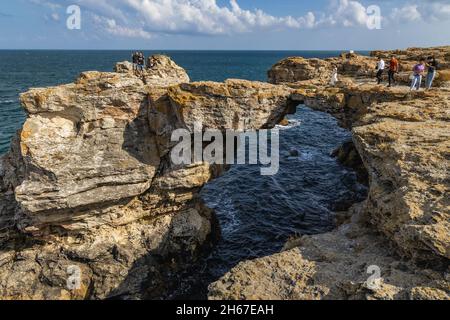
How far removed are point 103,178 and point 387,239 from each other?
17010mm

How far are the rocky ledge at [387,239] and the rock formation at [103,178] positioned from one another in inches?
330

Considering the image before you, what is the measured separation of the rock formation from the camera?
20281 millimetres

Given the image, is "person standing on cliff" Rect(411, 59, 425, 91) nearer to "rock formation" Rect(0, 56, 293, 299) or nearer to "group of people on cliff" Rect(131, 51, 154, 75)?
"rock formation" Rect(0, 56, 293, 299)

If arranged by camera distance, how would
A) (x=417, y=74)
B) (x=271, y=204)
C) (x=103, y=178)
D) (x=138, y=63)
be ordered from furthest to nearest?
(x=271, y=204) → (x=138, y=63) → (x=417, y=74) → (x=103, y=178)

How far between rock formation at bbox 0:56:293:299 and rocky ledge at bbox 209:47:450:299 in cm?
838

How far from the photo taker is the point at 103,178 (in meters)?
21.1

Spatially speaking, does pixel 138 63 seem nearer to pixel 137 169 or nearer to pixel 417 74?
Result: pixel 137 169

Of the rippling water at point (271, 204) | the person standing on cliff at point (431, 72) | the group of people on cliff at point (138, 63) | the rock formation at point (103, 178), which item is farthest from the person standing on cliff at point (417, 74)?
the group of people on cliff at point (138, 63)

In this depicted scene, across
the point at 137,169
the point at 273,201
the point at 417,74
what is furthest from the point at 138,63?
the point at 417,74

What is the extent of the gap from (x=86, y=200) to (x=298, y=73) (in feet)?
110

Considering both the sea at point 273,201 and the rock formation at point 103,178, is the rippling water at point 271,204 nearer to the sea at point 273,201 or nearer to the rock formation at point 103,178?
the sea at point 273,201

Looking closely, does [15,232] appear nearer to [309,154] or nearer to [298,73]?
[309,154]

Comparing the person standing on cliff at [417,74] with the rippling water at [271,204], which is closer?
the person standing on cliff at [417,74]

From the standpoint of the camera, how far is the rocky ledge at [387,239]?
11.9 meters
